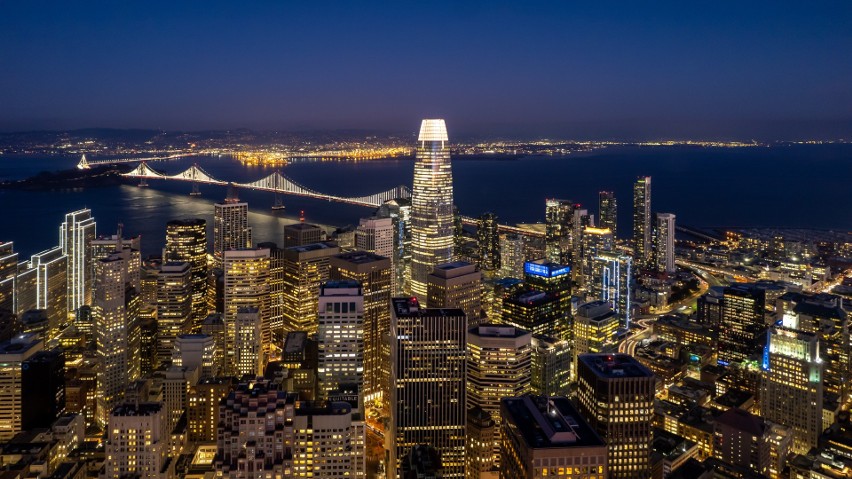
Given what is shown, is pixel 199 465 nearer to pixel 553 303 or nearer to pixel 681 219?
pixel 553 303

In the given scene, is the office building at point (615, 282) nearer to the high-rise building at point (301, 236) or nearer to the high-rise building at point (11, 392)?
the high-rise building at point (301, 236)

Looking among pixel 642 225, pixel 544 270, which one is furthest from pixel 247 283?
pixel 642 225

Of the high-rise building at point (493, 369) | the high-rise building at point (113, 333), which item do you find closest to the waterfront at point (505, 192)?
the high-rise building at point (113, 333)

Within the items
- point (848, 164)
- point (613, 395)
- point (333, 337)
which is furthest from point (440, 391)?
point (848, 164)

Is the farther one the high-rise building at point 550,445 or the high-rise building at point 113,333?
the high-rise building at point 113,333

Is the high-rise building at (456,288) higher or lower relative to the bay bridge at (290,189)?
lower

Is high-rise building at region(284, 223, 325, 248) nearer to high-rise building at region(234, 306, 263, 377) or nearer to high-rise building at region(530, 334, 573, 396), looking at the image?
high-rise building at region(234, 306, 263, 377)
